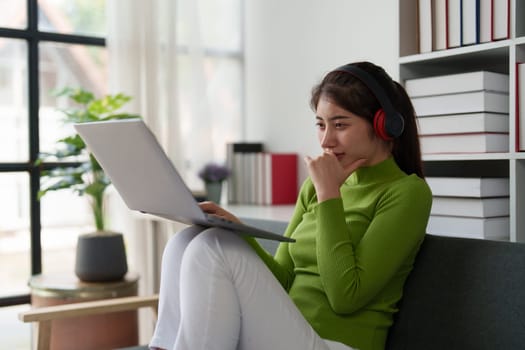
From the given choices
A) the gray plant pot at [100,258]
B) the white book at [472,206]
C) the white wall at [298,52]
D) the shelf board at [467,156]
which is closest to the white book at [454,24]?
the shelf board at [467,156]

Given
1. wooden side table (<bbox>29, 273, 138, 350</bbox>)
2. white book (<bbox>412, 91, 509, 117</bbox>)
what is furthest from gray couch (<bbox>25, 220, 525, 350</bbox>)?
wooden side table (<bbox>29, 273, 138, 350</bbox>)

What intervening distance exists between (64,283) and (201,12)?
1.68 metres

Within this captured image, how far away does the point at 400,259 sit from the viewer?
1.50 m

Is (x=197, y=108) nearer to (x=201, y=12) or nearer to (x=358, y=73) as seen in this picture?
(x=201, y=12)

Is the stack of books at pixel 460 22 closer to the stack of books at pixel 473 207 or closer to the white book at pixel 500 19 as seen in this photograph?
the white book at pixel 500 19

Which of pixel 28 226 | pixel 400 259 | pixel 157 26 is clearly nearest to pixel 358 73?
pixel 400 259

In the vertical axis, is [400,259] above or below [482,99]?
below

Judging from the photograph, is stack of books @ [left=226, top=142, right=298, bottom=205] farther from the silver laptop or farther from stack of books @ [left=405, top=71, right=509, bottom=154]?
the silver laptop

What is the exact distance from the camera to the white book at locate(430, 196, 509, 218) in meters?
1.95

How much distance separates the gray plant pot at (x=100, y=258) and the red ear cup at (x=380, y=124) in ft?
5.03

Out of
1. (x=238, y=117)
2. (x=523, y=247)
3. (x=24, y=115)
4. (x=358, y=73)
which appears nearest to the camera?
(x=523, y=247)

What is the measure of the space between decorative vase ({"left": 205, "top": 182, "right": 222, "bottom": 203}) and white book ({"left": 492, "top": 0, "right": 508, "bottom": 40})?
1783 mm

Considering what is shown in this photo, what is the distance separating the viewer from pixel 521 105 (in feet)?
6.05

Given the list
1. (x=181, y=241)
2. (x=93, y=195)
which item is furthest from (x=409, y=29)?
(x=93, y=195)
